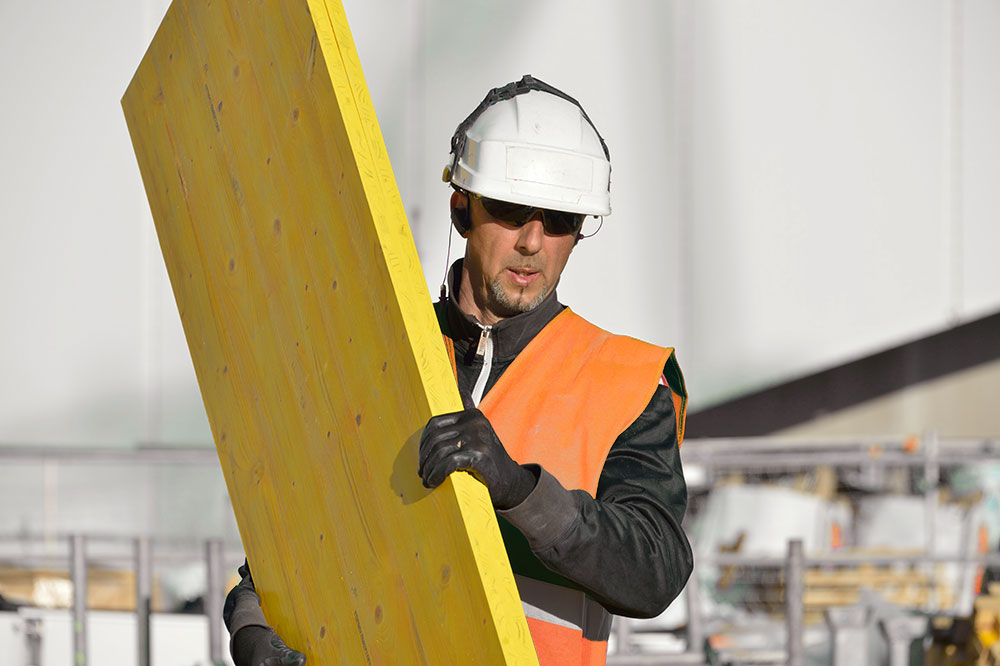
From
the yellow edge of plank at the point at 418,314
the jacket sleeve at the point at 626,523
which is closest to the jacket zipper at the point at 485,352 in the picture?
the jacket sleeve at the point at 626,523

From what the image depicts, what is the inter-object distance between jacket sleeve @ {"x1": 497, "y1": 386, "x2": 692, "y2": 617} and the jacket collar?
10.2 inches

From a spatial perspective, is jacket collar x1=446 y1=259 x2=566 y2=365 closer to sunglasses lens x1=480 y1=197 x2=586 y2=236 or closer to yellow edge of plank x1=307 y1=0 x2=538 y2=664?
sunglasses lens x1=480 y1=197 x2=586 y2=236

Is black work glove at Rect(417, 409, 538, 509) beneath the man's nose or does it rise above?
beneath

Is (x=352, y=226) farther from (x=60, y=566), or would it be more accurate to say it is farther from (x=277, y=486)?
(x=60, y=566)

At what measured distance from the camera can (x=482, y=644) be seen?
4.75 ft

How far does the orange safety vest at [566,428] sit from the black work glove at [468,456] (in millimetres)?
316

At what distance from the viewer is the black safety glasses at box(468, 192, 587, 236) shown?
189 cm

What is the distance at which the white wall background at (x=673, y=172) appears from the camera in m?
10.5

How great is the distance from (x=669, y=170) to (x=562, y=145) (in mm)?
8901

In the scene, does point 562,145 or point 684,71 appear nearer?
point 562,145

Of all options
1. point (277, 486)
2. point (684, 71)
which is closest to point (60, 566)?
point (684, 71)

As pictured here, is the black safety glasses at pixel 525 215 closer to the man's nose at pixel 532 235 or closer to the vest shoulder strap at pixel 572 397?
the man's nose at pixel 532 235

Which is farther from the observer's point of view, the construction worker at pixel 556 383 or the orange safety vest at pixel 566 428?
the orange safety vest at pixel 566 428

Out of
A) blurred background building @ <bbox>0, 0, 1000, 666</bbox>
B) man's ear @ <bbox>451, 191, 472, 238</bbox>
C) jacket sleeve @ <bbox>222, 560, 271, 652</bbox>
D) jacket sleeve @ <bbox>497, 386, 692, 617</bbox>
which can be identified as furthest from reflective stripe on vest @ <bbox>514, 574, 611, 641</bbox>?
blurred background building @ <bbox>0, 0, 1000, 666</bbox>
